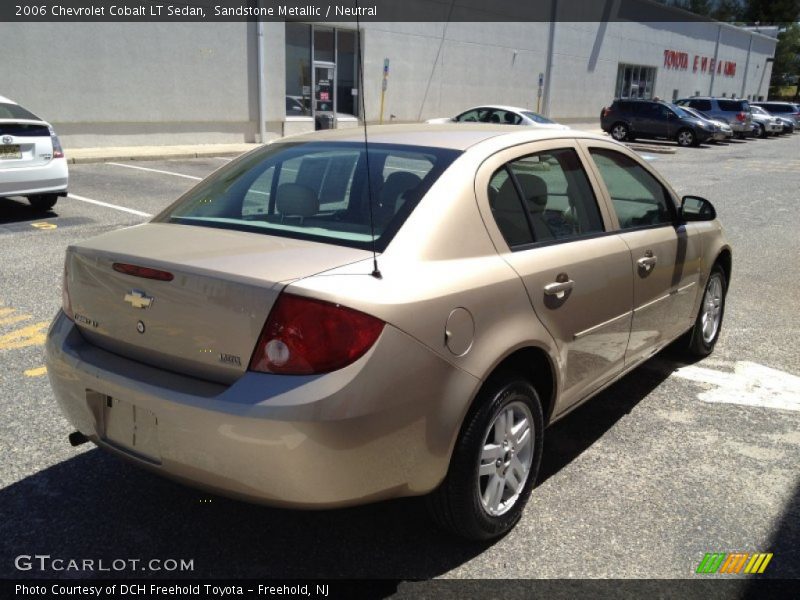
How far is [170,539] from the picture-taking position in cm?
288

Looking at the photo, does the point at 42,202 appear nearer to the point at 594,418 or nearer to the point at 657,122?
the point at 594,418

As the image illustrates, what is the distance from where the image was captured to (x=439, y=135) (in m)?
3.37

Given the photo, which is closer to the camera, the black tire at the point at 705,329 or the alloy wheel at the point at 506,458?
the alloy wheel at the point at 506,458

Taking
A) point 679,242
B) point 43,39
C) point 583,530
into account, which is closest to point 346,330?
point 583,530

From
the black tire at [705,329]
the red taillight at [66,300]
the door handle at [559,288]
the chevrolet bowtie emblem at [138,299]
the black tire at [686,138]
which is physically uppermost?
the chevrolet bowtie emblem at [138,299]

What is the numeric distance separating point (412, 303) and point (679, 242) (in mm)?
2447

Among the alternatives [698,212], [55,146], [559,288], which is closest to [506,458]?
[559,288]

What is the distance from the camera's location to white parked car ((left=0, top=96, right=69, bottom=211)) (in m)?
8.77

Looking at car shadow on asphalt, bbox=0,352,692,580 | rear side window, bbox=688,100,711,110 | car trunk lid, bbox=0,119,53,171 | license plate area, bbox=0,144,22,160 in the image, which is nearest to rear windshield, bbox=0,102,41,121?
car trunk lid, bbox=0,119,53,171

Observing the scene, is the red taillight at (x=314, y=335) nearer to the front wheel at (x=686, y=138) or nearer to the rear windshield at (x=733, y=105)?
the front wheel at (x=686, y=138)

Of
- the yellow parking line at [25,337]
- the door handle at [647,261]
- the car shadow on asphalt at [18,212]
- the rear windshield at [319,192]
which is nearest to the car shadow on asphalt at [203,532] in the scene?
the rear windshield at [319,192]

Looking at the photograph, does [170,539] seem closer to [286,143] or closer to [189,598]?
[189,598]
